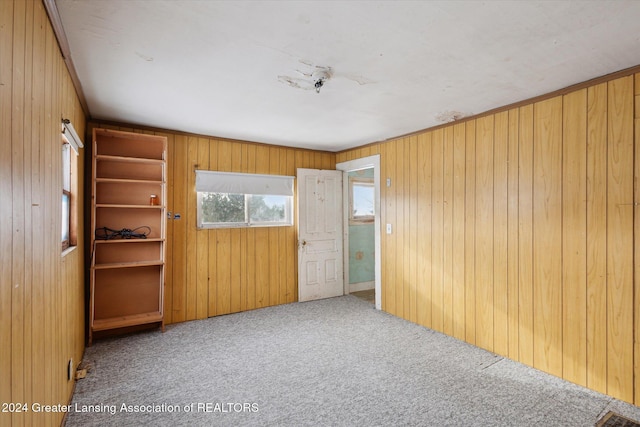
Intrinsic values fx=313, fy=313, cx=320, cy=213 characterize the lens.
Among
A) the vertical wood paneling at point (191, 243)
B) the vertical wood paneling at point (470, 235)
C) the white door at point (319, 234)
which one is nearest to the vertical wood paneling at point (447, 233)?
the vertical wood paneling at point (470, 235)

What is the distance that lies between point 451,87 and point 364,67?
0.83 meters

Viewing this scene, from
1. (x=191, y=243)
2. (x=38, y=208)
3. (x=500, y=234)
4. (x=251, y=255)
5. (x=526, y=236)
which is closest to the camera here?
(x=38, y=208)

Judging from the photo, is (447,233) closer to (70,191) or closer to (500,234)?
(500,234)

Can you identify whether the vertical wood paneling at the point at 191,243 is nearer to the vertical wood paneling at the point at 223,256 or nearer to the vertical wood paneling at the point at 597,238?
the vertical wood paneling at the point at 223,256

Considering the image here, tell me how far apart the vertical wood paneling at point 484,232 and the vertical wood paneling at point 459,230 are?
0.52ft

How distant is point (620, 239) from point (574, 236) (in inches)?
11.0

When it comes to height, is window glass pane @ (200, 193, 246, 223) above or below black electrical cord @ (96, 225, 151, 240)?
above

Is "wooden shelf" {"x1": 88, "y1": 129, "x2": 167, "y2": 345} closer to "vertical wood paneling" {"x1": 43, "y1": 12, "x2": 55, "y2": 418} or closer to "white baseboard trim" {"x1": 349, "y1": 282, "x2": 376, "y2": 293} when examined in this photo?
"vertical wood paneling" {"x1": 43, "y1": 12, "x2": 55, "y2": 418}

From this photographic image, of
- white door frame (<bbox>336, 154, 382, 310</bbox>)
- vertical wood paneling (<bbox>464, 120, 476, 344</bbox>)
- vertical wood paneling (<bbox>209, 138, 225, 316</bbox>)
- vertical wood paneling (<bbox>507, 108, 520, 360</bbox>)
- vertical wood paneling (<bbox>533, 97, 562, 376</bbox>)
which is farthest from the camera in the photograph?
white door frame (<bbox>336, 154, 382, 310</bbox>)

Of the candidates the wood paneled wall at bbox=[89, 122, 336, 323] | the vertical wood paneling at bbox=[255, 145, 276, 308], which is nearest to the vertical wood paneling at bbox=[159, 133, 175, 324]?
the wood paneled wall at bbox=[89, 122, 336, 323]

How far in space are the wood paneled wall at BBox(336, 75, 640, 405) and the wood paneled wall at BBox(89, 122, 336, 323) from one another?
1.89 meters

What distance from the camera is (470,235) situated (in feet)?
10.8

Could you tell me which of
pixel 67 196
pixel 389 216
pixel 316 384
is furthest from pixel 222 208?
pixel 316 384

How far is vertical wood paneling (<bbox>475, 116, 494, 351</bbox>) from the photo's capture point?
3123 mm
